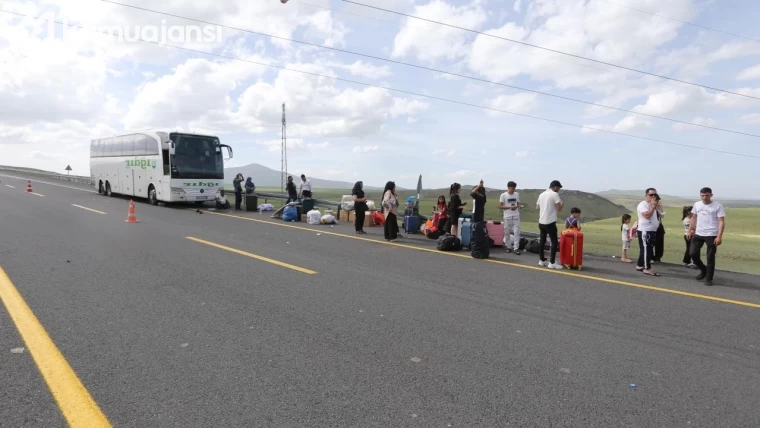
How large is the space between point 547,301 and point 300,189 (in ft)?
52.2

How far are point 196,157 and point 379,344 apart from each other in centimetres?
1871

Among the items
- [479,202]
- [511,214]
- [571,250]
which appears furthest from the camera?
[511,214]

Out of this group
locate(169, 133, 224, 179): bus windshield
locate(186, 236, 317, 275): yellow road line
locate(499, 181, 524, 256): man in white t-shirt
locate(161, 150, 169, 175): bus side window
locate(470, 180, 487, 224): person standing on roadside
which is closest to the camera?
locate(186, 236, 317, 275): yellow road line

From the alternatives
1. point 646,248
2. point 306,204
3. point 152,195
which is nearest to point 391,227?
point 646,248

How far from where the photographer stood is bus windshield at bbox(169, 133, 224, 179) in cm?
1964

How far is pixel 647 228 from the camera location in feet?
27.7

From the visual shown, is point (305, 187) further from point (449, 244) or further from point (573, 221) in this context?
point (573, 221)

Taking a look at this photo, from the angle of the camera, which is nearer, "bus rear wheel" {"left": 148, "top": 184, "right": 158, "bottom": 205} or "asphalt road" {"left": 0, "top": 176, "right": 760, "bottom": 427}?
"asphalt road" {"left": 0, "top": 176, "right": 760, "bottom": 427}

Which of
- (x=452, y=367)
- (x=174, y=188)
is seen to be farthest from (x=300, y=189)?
(x=452, y=367)

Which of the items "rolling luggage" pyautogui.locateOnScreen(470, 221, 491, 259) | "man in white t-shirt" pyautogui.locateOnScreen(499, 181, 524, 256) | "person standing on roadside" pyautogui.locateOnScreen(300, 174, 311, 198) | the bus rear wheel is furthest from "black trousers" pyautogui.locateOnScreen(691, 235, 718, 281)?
the bus rear wheel

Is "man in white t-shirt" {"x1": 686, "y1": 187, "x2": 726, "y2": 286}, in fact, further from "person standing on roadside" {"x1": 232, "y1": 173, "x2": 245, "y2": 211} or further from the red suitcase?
"person standing on roadside" {"x1": 232, "y1": 173, "x2": 245, "y2": 211}

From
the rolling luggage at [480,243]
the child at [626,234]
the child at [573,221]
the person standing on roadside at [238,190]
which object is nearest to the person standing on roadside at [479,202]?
the rolling luggage at [480,243]

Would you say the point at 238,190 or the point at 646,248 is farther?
the point at 238,190

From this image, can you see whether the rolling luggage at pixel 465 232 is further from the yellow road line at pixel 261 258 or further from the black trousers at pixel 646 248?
the yellow road line at pixel 261 258
